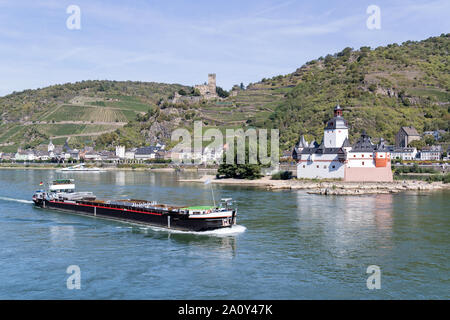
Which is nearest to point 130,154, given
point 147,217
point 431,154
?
point 431,154

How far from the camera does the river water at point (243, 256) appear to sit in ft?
75.5

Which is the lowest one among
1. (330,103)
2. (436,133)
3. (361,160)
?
(361,160)

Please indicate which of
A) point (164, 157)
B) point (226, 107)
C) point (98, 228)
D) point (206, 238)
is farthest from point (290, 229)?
point (226, 107)

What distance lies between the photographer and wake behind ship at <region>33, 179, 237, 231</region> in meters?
36.0

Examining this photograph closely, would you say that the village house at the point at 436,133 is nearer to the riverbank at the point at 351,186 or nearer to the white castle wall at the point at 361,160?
the riverbank at the point at 351,186

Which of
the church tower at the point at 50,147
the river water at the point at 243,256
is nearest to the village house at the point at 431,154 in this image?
the river water at the point at 243,256

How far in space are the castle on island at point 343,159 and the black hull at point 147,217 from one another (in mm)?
40276

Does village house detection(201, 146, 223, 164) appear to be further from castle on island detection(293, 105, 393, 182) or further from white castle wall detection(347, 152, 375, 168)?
white castle wall detection(347, 152, 375, 168)

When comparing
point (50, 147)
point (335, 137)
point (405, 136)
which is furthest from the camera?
point (50, 147)

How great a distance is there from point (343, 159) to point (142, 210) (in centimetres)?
4107

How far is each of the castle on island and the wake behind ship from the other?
33.9 meters

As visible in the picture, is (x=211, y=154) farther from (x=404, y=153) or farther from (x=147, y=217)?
(x=147, y=217)

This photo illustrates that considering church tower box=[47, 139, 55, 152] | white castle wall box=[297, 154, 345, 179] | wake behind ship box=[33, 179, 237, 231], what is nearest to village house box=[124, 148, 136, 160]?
church tower box=[47, 139, 55, 152]

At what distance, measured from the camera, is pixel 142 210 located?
134ft
